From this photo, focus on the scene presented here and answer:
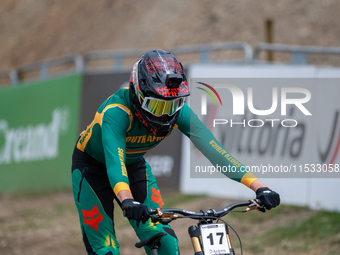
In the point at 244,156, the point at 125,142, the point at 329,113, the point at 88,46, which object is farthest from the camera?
the point at 88,46

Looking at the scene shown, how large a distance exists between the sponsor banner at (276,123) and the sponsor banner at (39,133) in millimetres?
3585

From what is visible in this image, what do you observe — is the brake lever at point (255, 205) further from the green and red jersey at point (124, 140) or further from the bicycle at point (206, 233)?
the green and red jersey at point (124, 140)

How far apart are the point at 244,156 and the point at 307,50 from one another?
2.24 m

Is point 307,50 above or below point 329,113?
above

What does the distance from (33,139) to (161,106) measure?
366 inches

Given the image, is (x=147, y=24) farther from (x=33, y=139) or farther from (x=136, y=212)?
(x=136, y=212)

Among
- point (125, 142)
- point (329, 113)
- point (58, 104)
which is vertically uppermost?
point (58, 104)

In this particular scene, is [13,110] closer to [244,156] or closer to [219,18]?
[244,156]

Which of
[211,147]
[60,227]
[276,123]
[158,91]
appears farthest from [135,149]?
[60,227]

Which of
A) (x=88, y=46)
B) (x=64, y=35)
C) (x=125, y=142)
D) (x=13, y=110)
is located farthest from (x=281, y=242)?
(x=64, y=35)

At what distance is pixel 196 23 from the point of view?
72.4 feet

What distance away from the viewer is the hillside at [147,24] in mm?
19047

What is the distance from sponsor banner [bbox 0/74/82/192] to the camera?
37.5 ft

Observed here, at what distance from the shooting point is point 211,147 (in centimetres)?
396
